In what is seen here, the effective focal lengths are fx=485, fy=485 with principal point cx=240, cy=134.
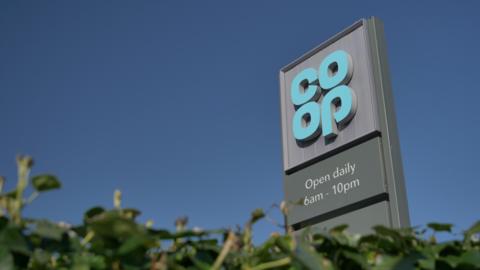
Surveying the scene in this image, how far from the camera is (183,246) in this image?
36.3 inches

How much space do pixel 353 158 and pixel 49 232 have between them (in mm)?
4440

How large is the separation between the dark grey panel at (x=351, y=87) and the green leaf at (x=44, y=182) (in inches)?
168

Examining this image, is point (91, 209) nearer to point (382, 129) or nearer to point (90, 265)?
point (90, 265)

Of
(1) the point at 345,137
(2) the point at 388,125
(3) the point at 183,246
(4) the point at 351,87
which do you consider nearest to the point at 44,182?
(3) the point at 183,246

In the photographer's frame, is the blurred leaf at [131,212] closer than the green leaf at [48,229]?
No

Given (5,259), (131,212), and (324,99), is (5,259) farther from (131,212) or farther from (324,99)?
(324,99)

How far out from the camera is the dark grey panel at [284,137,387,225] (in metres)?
4.65

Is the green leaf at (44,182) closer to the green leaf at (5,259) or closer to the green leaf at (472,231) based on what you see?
the green leaf at (5,259)

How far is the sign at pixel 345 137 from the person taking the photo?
459 cm

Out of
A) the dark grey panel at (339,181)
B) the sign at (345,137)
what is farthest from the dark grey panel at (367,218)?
the dark grey panel at (339,181)

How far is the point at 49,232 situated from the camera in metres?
0.72

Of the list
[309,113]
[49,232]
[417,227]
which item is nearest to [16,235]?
[49,232]

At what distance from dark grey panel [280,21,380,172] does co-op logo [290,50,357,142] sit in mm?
70

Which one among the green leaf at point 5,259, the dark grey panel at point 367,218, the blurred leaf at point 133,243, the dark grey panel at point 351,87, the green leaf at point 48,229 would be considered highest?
the dark grey panel at point 351,87
